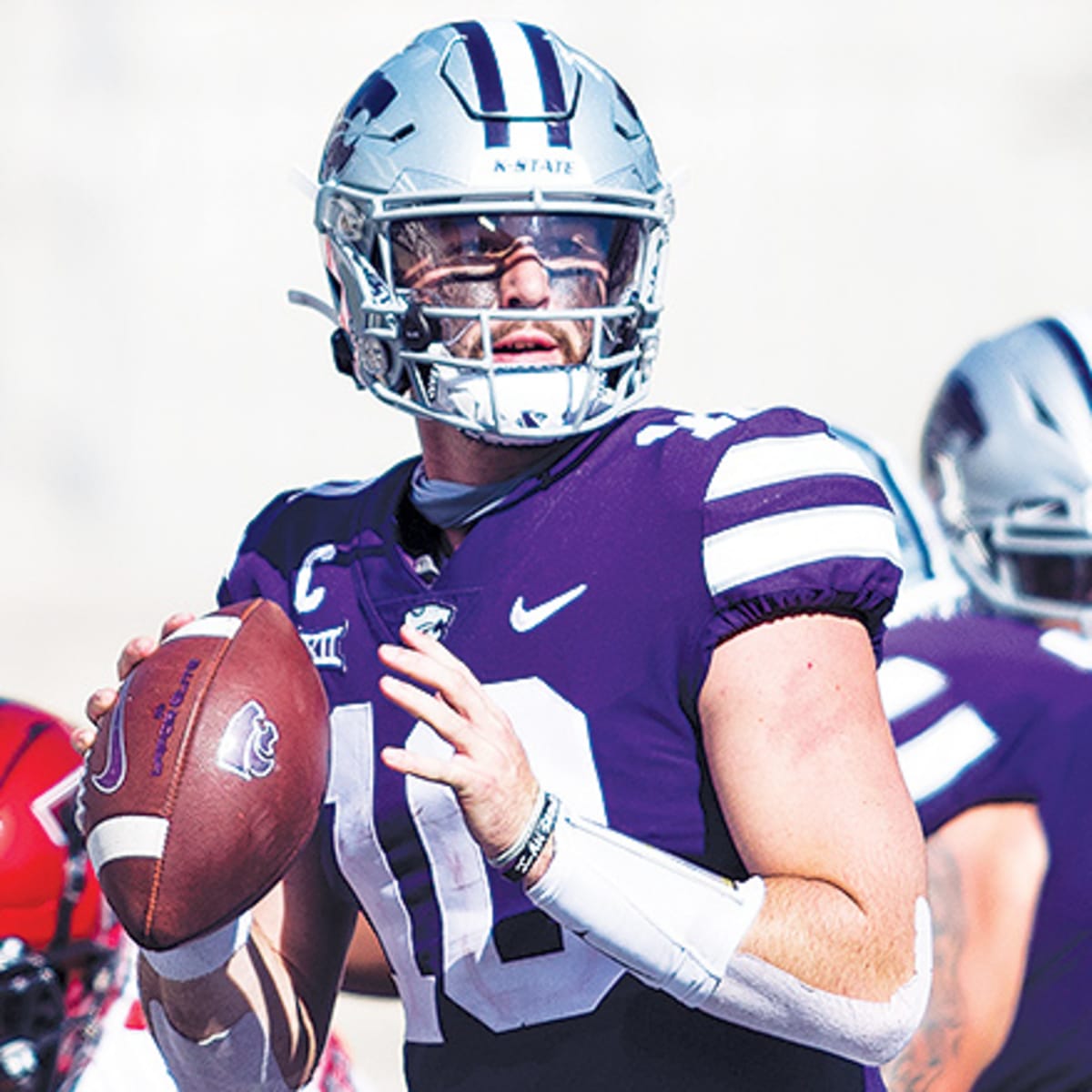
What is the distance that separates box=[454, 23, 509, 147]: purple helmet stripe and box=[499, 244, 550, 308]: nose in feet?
0.43

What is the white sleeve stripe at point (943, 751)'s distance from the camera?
9.13 feet

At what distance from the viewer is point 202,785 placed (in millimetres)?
2111

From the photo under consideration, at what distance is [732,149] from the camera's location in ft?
37.8

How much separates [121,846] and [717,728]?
59 cm

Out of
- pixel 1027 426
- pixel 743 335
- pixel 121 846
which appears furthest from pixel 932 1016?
pixel 743 335

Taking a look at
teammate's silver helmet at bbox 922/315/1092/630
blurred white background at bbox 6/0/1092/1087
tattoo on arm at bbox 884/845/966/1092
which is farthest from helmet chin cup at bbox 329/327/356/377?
blurred white background at bbox 6/0/1092/1087

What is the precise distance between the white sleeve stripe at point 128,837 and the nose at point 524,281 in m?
0.66

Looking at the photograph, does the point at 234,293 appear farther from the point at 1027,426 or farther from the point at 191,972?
the point at 191,972

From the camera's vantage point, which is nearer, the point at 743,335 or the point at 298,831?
the point at 298,831

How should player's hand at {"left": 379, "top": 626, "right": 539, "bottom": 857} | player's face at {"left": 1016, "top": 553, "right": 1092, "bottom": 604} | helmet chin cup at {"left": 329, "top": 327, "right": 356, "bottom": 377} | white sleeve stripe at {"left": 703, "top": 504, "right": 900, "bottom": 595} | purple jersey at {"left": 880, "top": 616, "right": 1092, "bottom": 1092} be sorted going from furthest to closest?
1. player's face at {"left": 1016, "top": 553, "right": 1092, "bottom": 604}
2. purple jersey at {"left": 880, "top": 616, "right": 1092, "bottom": 1092}
3. helmet chin cup at {"left": 329, "top": 327, "right": 356, "bottom": 377}
4. white sleeve stripe at {"left": 703, "top": 504, "right": 900, "bottom": 595}
5. player's hand at {"left": 379, "top": 626, "right": 539, "bottom": 857}

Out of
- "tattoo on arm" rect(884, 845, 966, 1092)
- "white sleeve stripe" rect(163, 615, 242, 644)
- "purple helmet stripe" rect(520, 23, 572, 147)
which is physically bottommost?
"tattoo on arm" rect(884, 845, 966, 1092)

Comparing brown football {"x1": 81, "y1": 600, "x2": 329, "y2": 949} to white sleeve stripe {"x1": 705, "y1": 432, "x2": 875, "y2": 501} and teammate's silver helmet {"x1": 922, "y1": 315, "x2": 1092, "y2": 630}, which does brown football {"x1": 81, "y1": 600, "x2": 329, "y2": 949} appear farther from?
teammate's silver helmet {"x1": 922, "y1": 315, "x2": 1092, "y2": 630}

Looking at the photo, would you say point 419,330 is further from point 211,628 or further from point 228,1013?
point 228,1013

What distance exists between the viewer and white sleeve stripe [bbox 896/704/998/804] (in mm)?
2783
